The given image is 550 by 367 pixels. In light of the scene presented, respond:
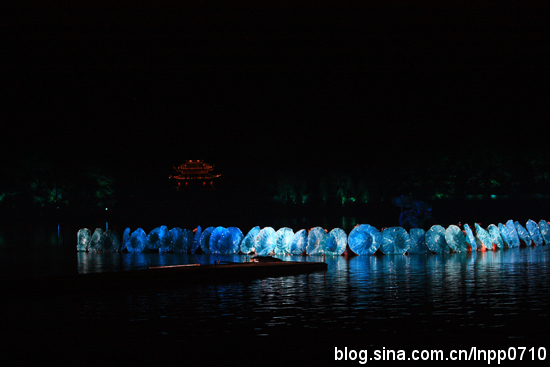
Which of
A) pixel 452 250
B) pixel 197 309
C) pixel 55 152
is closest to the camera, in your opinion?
pixel 197 309

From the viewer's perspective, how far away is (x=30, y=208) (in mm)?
64500

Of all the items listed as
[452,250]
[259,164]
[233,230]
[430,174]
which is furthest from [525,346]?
[259,164]

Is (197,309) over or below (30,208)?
below

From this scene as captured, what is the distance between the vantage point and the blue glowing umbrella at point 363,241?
36250 millimetres

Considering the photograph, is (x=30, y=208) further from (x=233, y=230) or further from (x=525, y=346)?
(x=525, y=346)

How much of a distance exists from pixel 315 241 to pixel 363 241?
2783 millimetres

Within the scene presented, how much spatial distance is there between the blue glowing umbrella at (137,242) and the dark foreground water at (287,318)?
1344cm

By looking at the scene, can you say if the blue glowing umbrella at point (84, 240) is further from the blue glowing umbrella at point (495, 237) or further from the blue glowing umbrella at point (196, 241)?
the blue glowing umbrella at point (495, 237)

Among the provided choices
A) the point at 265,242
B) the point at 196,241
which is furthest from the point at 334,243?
the point at 196,241

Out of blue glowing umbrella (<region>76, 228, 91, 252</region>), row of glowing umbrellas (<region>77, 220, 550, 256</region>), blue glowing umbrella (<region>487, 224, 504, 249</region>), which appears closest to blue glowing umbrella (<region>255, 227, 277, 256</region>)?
row of glowing umbrellas (<region>77, 220, 550, 256</region>)

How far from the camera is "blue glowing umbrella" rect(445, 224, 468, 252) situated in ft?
124

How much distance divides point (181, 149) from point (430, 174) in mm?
29490

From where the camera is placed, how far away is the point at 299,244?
37125 millimetres

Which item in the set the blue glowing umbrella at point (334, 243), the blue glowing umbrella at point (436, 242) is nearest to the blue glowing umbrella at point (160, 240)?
the blue glowing umbrella at point (334, 243)
